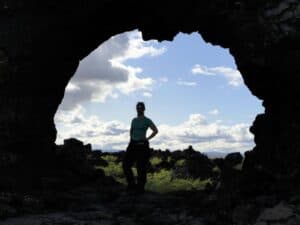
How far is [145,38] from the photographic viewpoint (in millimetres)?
21781

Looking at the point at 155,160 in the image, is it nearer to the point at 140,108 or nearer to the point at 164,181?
the point at 164,181

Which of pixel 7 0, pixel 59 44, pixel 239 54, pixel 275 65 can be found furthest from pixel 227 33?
pixel 7 0

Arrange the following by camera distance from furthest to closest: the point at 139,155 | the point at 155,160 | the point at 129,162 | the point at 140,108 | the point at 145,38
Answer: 1. the point at 155,160
2. the point at 145,38
3. the point at 129,162
4. the point at 139,155
5. the point at 140,108

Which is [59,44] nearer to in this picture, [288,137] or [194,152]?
[288,137]

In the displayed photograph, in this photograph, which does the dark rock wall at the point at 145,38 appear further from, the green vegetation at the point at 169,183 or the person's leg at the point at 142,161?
the green vegetation at the point at 169,183

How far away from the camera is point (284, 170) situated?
14570 millimetres

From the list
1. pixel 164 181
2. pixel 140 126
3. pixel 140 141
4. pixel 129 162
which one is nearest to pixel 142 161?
pixel 129 162

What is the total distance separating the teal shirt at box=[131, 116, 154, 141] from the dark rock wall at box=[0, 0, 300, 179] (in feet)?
11.3

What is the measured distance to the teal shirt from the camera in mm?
17828

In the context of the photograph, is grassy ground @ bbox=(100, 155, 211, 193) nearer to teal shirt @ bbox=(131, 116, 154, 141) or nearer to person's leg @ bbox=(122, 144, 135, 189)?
person's leg @ bbox=(122, 144, 135, 189)

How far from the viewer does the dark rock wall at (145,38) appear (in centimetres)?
1506

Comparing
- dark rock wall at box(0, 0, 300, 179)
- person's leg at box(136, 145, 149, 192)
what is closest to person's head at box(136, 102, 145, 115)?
person's leg at box(136, 145, 149, 192)

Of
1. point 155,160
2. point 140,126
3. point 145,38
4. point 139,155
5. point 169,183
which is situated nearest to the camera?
point 140,126

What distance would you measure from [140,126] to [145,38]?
5.26m
